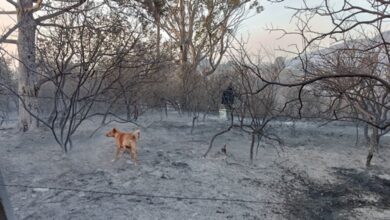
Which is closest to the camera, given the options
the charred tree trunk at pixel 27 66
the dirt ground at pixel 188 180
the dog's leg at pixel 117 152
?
the dirt ground at pixel 188 180

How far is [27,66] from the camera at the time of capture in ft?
26.2

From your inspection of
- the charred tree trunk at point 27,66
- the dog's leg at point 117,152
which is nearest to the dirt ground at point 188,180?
the dog's leg at point 117,152

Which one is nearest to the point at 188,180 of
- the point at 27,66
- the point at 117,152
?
the point at 117,152

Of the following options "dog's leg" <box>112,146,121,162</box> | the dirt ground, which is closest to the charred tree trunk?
the dirt ground

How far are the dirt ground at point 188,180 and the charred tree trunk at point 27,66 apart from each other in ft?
2.11

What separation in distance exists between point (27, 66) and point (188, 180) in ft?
18.2

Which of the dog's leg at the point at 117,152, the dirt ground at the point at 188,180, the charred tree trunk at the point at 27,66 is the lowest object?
the dirt ground at the point at 188,180

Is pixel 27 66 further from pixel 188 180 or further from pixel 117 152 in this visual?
pixel 188 180

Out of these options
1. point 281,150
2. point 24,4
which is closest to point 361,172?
point 281,150

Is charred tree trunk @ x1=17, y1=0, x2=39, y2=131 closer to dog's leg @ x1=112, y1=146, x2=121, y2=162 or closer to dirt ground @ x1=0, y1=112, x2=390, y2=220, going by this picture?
dirt ground @ x1=0, y1=112, x2=390, y2=220

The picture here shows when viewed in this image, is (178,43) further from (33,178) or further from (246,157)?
(33,178)

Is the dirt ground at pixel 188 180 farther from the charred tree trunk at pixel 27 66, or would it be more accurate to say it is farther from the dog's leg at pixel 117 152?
the charred tree trunk at pixel 27 66

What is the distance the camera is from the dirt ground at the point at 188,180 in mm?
3842

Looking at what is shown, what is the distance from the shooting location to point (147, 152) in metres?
6.43
